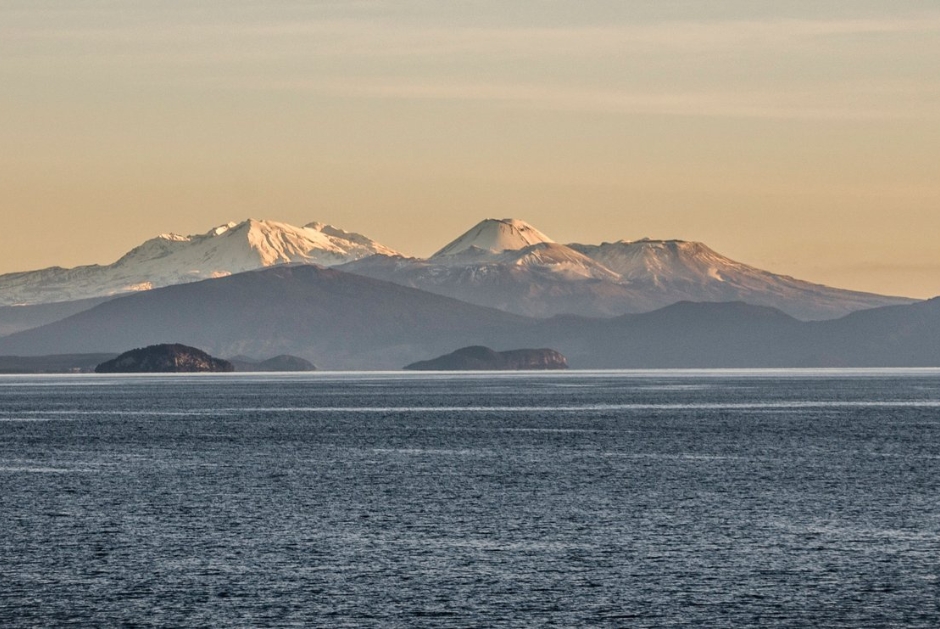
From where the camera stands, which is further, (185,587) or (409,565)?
(409,565)

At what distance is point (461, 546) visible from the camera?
6694cm

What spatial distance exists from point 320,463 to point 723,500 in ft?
125

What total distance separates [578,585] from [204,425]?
128190 mm

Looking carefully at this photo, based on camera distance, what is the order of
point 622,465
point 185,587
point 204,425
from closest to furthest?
point 185,587 → point 622,465 → point 204,425

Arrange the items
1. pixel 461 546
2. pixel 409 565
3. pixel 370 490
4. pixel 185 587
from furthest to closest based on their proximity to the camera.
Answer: pixel 370 490
pixel 461 546
pixel 409 565
pixel 185 587

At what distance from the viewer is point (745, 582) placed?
57.7 meters

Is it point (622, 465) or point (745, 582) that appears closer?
point (745, 582)

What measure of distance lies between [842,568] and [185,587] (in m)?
26.0

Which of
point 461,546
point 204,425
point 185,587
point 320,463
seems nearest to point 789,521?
point 461,546

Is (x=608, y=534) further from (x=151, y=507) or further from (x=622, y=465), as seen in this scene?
(x=622, y=465)

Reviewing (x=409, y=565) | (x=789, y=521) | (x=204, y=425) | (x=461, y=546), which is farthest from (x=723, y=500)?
(x=204, y=425)

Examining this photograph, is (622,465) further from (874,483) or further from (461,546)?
(461,546)

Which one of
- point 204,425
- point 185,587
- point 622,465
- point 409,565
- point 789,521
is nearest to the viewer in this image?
point 185,587

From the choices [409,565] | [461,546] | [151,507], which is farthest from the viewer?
[151,507]
